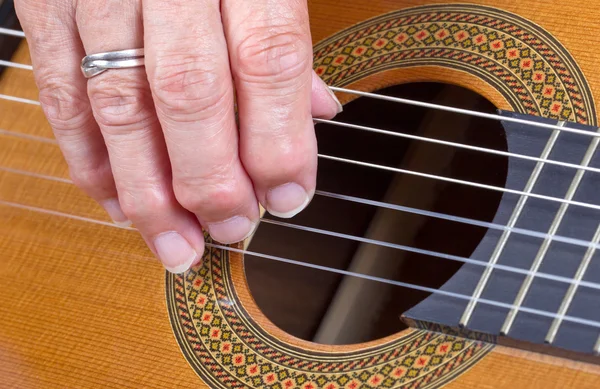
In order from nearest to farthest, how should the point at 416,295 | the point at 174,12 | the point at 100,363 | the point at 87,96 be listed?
1. the point at 174,12
2. the point at 87,96
3. the point at 100,363
4. the point at 416,295

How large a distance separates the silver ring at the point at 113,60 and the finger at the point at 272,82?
0.28 ft

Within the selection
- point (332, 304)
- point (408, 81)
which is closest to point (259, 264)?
point (332, 304)

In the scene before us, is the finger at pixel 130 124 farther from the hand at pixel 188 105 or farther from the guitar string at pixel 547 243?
the guitar string at pixel 547 243

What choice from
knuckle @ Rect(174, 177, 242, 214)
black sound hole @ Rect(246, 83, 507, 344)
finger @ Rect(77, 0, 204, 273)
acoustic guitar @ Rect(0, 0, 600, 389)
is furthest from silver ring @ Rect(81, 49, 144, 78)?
black sound hole @ Rect(246, 83, 507, 344)

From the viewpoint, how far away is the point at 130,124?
63cm

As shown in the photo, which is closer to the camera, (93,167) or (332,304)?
(93,167)

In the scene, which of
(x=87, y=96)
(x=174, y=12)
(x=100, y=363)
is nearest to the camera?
(x=174, y=12)

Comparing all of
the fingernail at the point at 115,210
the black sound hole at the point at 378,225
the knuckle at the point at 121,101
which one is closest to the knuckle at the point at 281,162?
the knuckle at the point at 121,101

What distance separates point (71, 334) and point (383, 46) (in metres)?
0.52

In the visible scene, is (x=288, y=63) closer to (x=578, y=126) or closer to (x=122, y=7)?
(x=122, y=7)

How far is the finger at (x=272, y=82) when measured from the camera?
58 centimetres

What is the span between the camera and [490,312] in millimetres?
718

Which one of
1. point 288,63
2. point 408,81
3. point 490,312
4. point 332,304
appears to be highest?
point 288,63

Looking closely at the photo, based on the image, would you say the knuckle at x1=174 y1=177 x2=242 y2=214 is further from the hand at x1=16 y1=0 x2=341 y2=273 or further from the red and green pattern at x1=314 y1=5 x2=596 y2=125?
the red and green pattern at x1=314 y1=5 x2=596 y2=125
